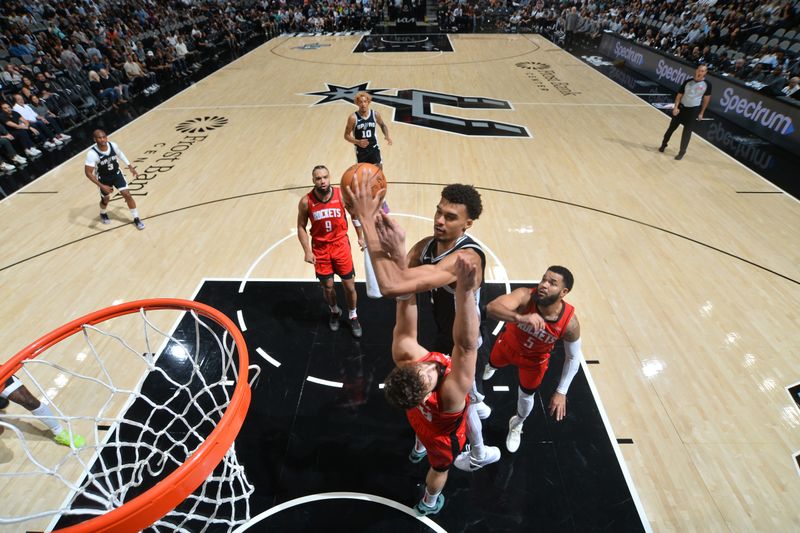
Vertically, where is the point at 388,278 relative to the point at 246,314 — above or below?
above

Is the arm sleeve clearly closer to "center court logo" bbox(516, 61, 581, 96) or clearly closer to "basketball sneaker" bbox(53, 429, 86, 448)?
"basketball sneaker" bbox(53, 429, 86, 448)

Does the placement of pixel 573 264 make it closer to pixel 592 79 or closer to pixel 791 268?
pixel 791 268

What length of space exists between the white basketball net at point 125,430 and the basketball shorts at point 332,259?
1.17 meters

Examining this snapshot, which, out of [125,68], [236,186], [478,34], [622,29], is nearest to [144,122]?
[125,68]

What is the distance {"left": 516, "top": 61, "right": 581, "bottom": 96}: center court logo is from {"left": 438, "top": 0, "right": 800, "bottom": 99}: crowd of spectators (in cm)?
379

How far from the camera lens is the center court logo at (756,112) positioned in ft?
28.7

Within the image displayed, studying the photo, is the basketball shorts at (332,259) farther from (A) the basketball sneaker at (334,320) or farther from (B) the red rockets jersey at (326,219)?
(A) the basketball sneaker at (334,320)

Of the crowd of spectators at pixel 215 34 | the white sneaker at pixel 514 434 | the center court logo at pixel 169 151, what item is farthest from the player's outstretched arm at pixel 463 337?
the crowd of spectators at pixel 215 34

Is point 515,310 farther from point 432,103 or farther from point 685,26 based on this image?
point 685,26

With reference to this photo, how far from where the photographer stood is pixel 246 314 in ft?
16.1

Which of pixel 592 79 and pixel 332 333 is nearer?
pixel 332 333

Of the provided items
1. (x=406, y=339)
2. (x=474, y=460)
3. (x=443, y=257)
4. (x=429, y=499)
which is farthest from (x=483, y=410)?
(x=443, y=257)

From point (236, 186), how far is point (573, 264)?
18.8ft

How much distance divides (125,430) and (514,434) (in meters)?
3.29
